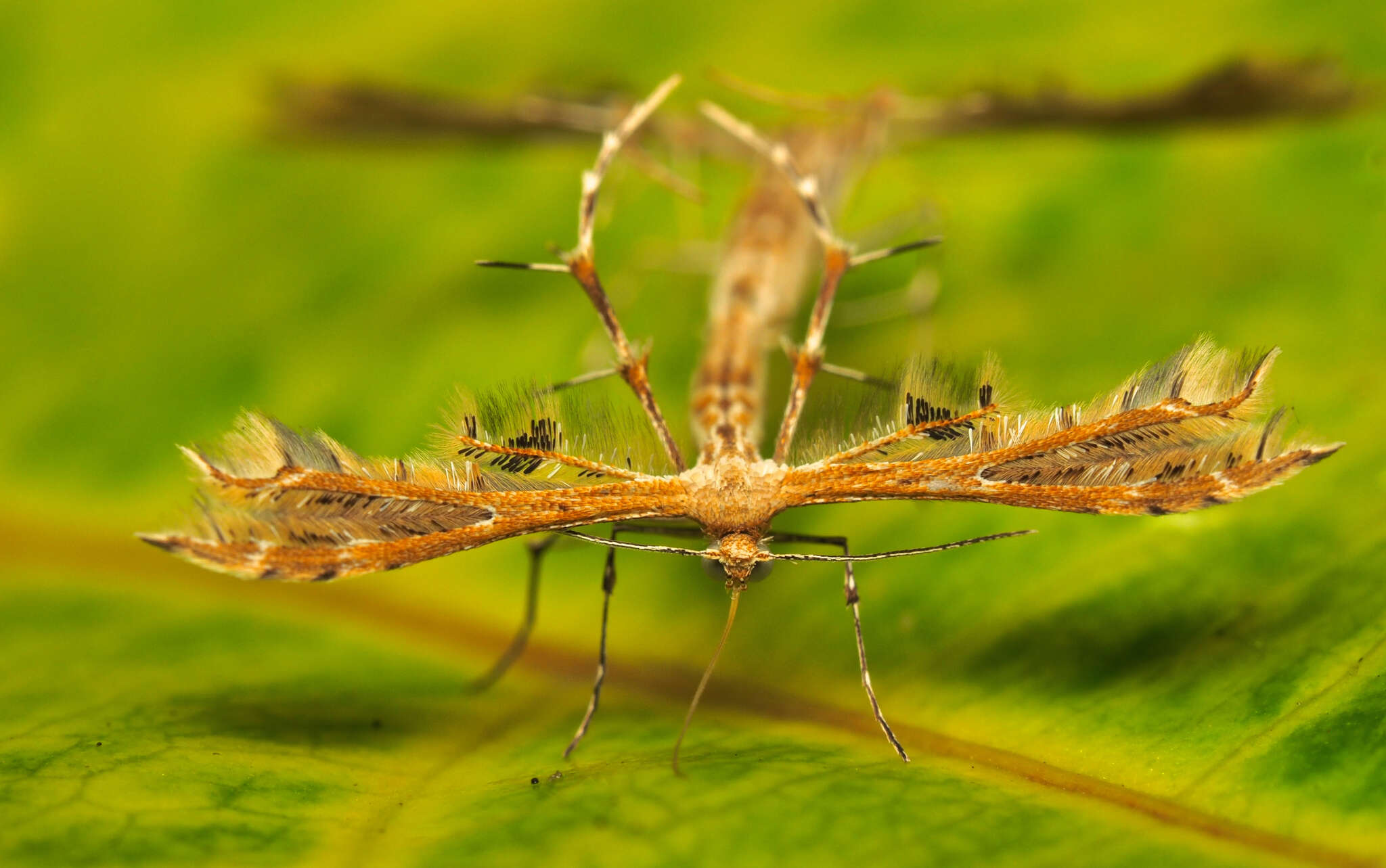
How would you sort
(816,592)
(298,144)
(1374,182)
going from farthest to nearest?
(298,144), (1374,182), (816,592)

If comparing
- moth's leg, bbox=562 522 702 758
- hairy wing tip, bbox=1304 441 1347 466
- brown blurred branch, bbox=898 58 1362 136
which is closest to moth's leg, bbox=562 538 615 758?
moth's leg, bbox=562 522 702 758

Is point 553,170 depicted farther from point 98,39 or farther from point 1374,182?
point 1374,182

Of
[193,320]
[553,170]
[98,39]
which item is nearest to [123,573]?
[193,320]

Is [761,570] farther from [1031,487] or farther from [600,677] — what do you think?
[1031,487]

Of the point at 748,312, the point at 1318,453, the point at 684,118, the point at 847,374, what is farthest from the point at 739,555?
the point at 684,118

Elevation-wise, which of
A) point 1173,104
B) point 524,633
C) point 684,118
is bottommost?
point 524,633

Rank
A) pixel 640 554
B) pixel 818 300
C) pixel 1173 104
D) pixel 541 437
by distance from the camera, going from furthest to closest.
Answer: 1. pixel 1173 104
2. pixel 640 554
3. pixel 818 300
4. pixel 541 437
